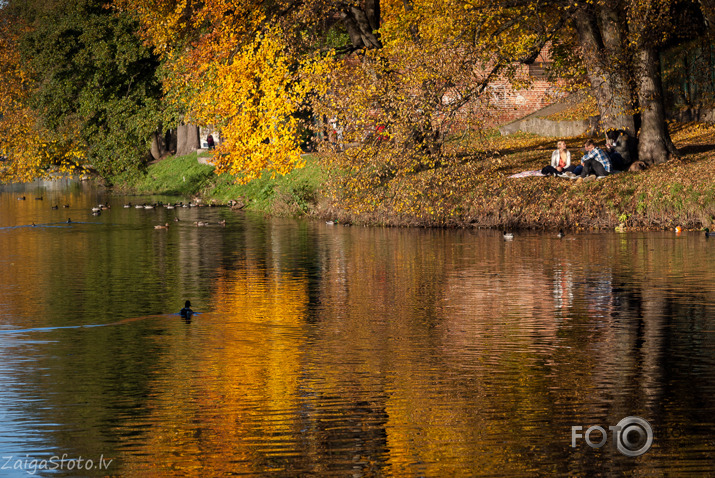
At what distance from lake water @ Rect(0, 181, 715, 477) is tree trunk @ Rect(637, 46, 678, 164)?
625cm

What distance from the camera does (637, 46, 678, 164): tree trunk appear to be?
2805 cm

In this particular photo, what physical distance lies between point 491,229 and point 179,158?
2735cm

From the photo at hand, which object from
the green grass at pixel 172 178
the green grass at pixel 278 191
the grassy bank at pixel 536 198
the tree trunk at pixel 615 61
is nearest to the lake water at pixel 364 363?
the grassy bank at pixel 536 198

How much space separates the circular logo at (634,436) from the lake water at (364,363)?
0.08 feet

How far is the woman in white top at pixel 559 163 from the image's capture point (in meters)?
27.9

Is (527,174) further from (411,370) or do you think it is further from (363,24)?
(411,370)

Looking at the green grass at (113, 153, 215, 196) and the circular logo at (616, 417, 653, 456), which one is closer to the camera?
the circular logo at (616, 417, 653, 456)

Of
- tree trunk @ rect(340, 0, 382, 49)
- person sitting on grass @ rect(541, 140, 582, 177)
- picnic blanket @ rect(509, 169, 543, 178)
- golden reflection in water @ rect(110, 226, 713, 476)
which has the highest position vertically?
tree trunk @ rect(340, 0, 382, 49)

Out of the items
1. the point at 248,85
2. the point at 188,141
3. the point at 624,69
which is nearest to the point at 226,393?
the point at 624,69

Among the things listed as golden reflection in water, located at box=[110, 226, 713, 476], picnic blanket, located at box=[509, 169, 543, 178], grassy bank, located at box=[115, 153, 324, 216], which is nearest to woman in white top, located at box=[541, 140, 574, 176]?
picnic blanket, located at box=[509, 169, 543, 178]

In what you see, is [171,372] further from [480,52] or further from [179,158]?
[179,158]

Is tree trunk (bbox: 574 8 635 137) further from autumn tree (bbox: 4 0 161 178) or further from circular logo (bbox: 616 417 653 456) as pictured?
autumn tree (bbox: 4 0 161 178)

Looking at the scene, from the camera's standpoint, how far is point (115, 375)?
10984mm

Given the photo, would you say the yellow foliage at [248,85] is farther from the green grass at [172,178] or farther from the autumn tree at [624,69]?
the green grass at [172,178]
